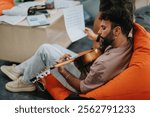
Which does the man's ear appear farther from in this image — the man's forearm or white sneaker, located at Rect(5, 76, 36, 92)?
white sneaker, located at Rect(5, 76, 36, 92)

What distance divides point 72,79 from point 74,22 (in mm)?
708

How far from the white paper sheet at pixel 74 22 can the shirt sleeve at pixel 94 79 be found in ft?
2.08

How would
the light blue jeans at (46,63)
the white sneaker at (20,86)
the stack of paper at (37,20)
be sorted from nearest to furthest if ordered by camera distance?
the light blue jeans at (46,63) → the white sneaker at (20,86) → the stack of paper at (37,20)

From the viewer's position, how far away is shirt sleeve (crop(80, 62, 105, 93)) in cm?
154

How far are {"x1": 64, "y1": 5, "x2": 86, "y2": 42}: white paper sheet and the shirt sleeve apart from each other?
63cm

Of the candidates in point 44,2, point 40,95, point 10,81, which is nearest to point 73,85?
point 40,95

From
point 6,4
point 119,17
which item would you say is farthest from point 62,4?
point 119,17

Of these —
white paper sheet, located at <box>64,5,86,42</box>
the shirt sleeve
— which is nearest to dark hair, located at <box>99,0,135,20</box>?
the shirt sleeve

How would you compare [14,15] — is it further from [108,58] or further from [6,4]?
[108,58]

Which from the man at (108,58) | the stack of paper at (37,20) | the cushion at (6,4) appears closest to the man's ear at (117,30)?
the man at (108,58)

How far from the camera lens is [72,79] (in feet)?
5.62

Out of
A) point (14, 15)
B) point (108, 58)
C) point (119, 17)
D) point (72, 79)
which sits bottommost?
point (72, 79)

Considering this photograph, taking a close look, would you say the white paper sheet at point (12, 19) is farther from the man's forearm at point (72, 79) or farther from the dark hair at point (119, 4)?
the dark hair at point (119, 4)

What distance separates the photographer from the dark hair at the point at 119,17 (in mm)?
1473
